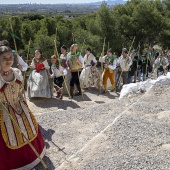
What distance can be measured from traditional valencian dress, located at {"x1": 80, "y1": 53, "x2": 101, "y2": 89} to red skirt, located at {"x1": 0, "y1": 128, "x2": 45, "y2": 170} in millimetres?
5094

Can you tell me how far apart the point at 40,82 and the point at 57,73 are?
0.81 m

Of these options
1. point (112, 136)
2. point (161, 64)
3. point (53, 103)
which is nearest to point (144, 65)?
point (161, 64)

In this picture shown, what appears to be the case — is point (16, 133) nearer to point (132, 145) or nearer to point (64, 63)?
point (132, 145)

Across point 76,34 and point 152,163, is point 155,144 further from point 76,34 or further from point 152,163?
point 76,34

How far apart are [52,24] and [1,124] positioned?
77.7 feet

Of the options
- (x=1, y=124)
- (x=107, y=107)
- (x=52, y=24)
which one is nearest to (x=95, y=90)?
(x=107, y=107)

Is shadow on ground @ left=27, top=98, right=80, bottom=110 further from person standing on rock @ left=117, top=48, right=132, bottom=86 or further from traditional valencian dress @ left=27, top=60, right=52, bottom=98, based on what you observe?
person standing on rock @ left=117, top=48, right=132, bottom=86

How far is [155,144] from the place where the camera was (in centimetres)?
368

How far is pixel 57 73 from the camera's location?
7.70m

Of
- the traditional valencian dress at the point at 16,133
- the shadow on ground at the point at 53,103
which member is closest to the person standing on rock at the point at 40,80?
the shadow on ground at the point at 53,103

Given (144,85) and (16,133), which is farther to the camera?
(144,85)

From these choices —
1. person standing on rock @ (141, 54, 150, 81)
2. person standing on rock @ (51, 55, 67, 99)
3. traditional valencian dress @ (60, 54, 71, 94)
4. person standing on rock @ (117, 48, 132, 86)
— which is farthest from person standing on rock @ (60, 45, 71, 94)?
person standing on rock @ (141, 54, 150, 81)

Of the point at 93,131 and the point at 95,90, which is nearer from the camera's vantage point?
the point at 93,131

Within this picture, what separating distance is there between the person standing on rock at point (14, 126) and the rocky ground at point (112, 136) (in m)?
0.32
